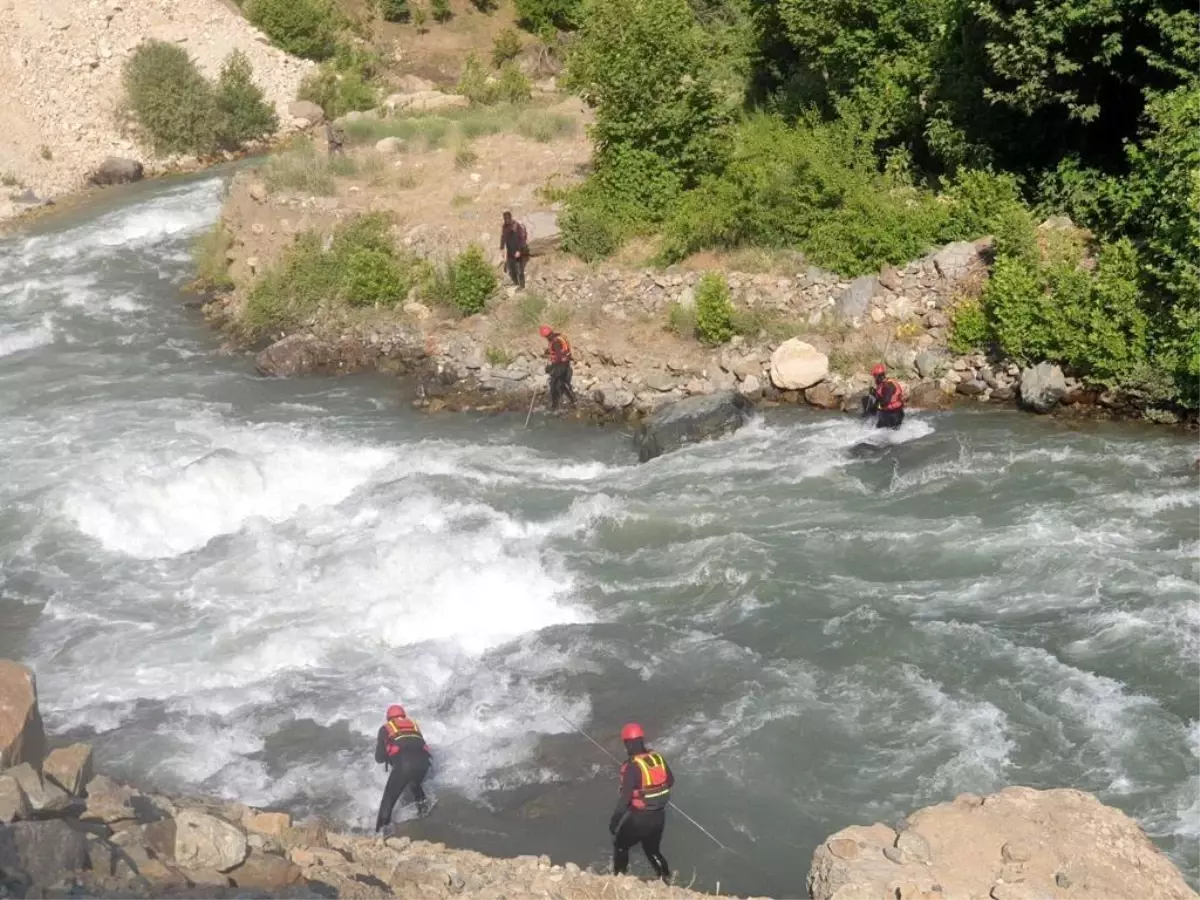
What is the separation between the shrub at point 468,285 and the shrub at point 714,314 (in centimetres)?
422

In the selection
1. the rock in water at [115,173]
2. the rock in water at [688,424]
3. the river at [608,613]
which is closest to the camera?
the river at [608,613]

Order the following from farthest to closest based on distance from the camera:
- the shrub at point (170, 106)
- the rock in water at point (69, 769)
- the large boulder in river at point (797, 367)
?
the shrub at point (170, 106)
the large boulder in river at point (797, 367)
the rock in water at point (69, 769)

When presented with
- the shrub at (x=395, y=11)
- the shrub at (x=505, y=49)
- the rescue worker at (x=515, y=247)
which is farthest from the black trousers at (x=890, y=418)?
the shrub at (x=395, y=11)

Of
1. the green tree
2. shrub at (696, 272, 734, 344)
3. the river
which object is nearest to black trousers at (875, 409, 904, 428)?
the river

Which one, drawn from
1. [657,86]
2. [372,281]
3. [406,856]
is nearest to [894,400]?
[657,86]

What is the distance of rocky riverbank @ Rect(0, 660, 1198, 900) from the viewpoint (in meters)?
9.05

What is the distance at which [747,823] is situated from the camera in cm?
1166

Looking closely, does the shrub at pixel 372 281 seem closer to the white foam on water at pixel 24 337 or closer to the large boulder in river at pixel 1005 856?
the white foam on water at pixel 24 337

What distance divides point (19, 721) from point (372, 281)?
14032mm

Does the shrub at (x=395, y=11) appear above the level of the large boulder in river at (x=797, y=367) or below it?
above

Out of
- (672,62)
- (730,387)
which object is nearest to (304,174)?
(672,62)

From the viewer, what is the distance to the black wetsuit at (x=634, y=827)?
10.8 m

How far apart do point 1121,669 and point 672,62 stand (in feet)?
50.2

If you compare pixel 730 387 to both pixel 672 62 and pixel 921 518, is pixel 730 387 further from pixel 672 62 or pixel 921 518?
pixel 672 62
